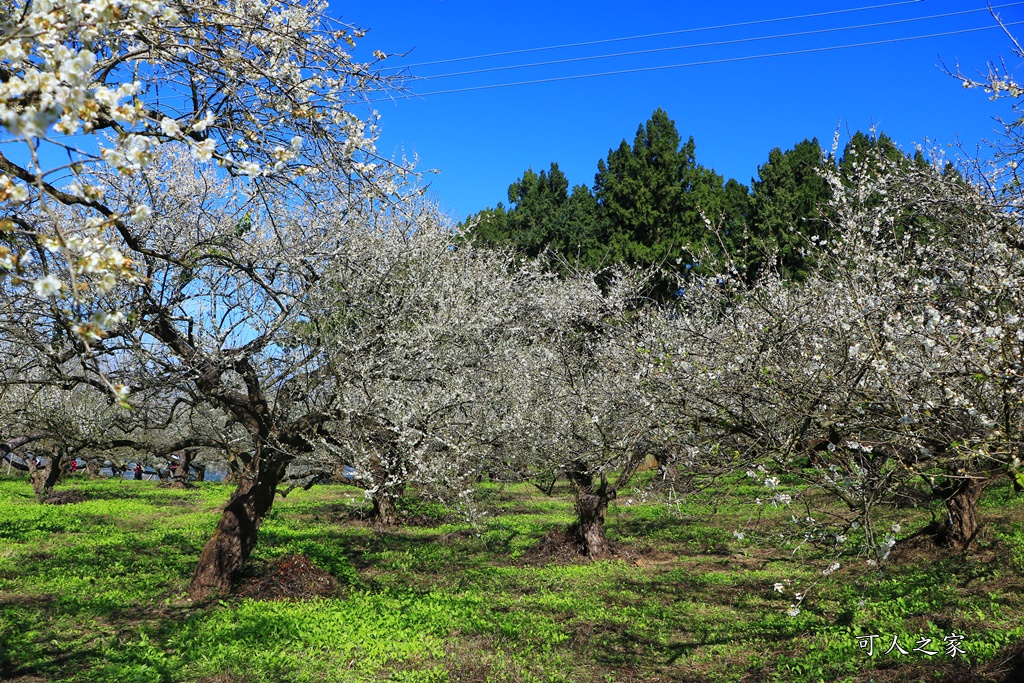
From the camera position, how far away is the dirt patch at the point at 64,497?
19484 mm

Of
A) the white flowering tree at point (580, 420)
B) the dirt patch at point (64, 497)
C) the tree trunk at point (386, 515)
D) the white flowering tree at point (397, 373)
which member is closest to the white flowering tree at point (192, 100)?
the white flowering tree at point (397, 373)

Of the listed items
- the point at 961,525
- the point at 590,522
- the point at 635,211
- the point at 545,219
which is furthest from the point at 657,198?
the point at 961,525

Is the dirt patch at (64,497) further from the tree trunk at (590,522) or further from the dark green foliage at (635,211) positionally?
the dark green foliage at (635,211)

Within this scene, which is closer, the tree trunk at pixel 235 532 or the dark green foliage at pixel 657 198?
the tree trunk at pixel 235 532

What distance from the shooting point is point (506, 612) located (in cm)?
965

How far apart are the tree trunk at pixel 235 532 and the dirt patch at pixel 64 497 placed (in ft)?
41.0

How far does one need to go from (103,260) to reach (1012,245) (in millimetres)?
6637

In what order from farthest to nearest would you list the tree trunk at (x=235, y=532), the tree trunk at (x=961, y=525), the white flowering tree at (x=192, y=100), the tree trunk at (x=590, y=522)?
the tree trunk at (x=590, y=522)
the tree trunk at (x=961, y=525)
the tree trunk at (x=235, y=532)
the white flowering tree at (x=192, y=100)

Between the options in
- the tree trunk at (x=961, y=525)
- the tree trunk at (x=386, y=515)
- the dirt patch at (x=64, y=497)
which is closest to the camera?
the tree trunk at (x=961, y=525)

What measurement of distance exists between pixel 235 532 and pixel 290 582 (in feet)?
3.68

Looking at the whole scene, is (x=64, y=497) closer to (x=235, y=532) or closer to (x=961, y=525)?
(x=235, y=532)

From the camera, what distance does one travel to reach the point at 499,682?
711cm

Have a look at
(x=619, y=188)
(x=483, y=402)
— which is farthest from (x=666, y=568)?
(x=619, y=188)

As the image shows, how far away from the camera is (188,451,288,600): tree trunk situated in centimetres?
983
